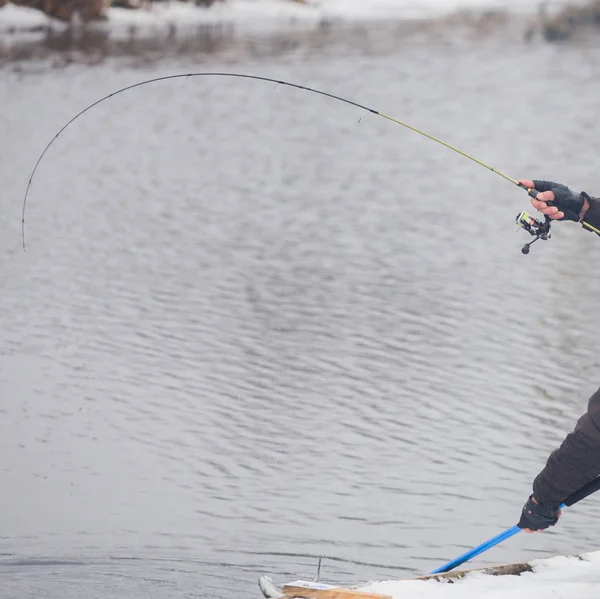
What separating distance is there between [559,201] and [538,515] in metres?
1.75

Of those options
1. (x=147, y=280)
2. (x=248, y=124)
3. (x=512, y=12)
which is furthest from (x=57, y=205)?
(x=512, y=12)

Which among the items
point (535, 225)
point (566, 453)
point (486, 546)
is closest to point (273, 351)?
point (535, 225)

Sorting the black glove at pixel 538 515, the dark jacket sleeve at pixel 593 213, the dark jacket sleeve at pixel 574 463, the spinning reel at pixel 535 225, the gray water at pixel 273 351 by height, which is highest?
the dark jacket sleeve at pixel 593 213

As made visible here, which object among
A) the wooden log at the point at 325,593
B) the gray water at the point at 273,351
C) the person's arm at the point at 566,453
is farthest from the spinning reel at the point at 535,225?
the gray water at the point at 273,351

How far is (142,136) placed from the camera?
24.0m

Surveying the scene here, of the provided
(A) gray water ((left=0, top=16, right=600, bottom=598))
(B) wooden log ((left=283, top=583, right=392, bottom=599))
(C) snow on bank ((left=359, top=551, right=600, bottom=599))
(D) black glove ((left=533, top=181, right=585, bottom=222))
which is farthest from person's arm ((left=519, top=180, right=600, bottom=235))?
(A) gray water ((left=0, top=16, right=600, bottom=598))

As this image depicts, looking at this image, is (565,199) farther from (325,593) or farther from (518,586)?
(325,593)

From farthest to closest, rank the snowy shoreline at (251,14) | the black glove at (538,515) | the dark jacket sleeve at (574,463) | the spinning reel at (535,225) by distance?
the snowy shoreline at (251,14) < the spinning reel at (535,225) < the black glove at (538,515) < the dark jacket sleeve at (574,463)

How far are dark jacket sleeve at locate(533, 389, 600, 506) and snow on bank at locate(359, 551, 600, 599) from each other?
Answer: 0.45 metres

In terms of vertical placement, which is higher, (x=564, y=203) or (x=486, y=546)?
(x=564, y=203)

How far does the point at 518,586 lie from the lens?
6.54 m

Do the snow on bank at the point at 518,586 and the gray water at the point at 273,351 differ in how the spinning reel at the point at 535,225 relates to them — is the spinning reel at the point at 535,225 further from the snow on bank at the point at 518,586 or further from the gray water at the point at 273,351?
the gray water at the point at 273,351

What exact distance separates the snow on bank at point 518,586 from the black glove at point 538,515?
0.97ft

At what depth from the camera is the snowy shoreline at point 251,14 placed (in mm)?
40156
